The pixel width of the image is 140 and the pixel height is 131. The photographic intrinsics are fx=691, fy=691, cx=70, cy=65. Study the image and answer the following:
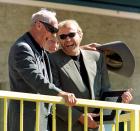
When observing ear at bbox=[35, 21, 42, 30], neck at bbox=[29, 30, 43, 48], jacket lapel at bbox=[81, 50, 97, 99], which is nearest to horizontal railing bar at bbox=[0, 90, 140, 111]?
jacket lapel at bbox=[81, 50, 97, 99]

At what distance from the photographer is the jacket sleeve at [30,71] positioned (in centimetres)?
500

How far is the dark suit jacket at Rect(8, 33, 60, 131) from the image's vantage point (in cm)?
501

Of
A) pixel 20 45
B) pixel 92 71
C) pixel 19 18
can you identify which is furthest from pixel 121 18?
pixel 20 45

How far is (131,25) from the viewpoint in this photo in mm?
9148

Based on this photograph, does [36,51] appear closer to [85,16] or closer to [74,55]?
[74,55]

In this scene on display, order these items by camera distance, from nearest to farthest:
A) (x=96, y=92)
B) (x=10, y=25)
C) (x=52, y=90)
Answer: (x=52, y=90) < (x=96, y=92) < (x=10, y=25)

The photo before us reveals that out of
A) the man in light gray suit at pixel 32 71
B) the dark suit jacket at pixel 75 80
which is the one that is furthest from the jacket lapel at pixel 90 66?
the man in light gray suit at pixel 32 71

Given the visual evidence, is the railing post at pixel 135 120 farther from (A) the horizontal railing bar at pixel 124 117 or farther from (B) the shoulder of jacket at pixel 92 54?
(B) the shoulder of jacket at pixel 92 54

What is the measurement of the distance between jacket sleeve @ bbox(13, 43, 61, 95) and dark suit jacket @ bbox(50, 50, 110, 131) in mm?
352

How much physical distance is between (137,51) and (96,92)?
366 centimetres

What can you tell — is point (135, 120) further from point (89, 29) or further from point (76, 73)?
point (89, 29)

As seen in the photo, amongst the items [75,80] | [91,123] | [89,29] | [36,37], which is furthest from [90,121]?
[89,29]

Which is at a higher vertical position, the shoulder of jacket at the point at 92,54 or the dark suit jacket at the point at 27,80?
the shoulder of jacket at the point at 92,54

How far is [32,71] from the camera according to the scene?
5016 mm
